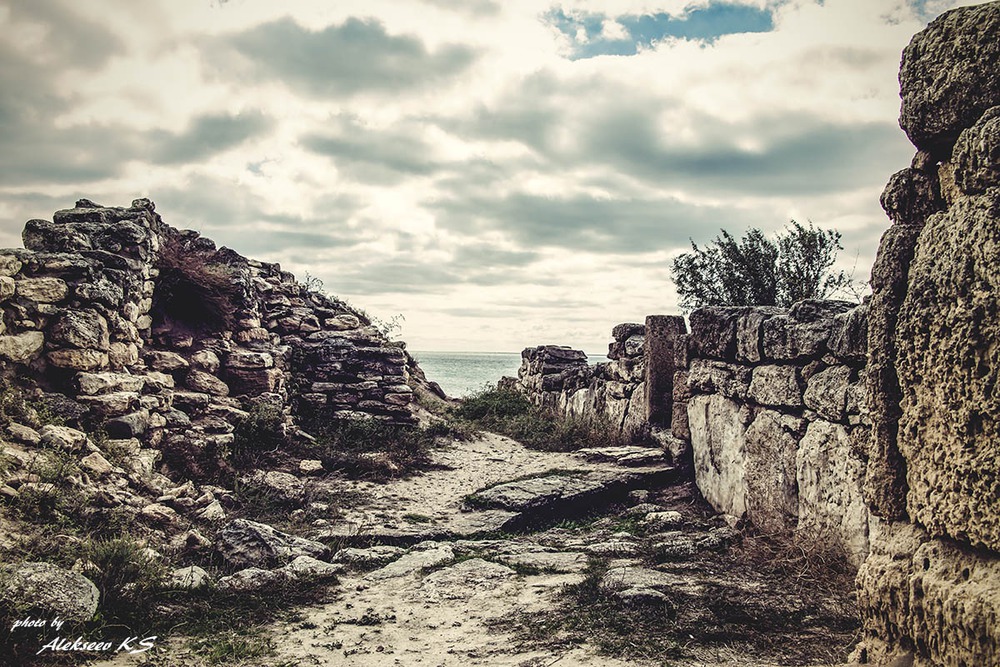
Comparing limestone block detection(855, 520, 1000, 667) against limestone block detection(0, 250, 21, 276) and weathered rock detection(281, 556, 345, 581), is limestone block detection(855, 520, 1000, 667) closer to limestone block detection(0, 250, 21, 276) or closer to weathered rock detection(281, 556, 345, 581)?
weathered rock detection(281, 556, 345, 581)

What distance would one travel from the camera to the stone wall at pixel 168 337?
275 inches

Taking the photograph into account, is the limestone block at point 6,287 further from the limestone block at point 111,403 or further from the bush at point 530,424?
the bush at point 530,424

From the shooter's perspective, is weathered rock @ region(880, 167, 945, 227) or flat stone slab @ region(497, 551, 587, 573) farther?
flat stone slab @ region(497, 551, 587, 573)

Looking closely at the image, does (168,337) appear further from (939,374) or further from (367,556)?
(939,374)

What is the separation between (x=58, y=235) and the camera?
778 centimetres

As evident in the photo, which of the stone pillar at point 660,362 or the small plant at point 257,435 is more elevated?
Result: the stone pillar at point 660,362

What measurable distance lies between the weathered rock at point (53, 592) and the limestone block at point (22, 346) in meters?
3.25

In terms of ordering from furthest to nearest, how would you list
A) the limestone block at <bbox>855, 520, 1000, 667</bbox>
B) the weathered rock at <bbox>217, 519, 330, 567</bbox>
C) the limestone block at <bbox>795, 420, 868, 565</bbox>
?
the weathered rock at <bbox>217, 519, 330, 567</bbox>, the limestone block at <bbox>795, 420, 868, 565</bbox>, the limestone block at <bbox>855, 520, 1000, 667</bbox>

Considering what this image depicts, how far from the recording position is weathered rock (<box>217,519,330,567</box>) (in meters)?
5.70

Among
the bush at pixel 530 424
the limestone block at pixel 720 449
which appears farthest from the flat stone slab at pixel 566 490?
the bush at pixel 530 424

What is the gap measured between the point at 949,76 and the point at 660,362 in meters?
7.94

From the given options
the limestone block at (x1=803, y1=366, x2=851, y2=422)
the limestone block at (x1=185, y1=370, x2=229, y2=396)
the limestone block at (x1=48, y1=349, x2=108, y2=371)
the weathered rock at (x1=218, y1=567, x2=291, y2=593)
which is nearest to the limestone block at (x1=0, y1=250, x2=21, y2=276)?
the limestone block at (x1=48, y1=349, x2=108, y2=371)

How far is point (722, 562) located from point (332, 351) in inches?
341

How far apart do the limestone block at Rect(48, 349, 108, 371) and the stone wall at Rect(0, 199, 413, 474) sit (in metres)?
0.01
